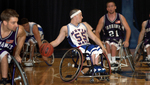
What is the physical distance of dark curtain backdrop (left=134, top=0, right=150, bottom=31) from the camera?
993 cm

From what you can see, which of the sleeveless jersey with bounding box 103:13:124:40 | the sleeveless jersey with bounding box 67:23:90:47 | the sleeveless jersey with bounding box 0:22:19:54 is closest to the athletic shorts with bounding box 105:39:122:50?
the sleeveless jersey with bounding box 103:13:124:40

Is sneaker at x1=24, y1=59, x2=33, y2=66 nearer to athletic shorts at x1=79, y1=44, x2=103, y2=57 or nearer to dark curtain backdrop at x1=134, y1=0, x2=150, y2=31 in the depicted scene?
athletic shorts at x1=79, y1=44, x2=103, y2=57

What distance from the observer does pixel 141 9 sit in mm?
9969

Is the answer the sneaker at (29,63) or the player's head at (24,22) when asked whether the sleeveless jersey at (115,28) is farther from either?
the sneaker at (29,63)

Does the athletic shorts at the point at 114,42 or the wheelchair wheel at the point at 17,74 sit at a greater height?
the athletic shorts at the point at 114,42

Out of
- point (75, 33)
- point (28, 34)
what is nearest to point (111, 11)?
point (75, 33)

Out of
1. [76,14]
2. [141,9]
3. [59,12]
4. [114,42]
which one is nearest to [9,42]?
[76,14]

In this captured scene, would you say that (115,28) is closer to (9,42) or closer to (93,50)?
(93,50)

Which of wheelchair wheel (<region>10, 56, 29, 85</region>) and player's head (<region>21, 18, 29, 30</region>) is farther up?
player's head (<region>21, 18, 29, 30</region>)

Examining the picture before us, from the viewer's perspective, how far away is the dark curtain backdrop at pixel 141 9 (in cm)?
993

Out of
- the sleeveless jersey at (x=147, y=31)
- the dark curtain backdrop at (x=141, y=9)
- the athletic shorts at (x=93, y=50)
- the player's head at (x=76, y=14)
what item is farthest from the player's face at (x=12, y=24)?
the dark curtain backdrop at (x=141, y=9)

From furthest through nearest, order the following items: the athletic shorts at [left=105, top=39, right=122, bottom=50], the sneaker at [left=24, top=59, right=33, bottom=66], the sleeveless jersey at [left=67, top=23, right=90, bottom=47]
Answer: the sneaker at [left=24, top=59, right=33, bottom=66] < the athletic shorts at [left=105, top=39, right=122, bottom=50] < the sleeveless jersey at [left=67, top=23, right=90, bottom=47]

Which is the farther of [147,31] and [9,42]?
[147,31]

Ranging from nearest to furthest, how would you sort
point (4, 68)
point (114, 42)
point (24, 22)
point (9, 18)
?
point (4, 68)
point (9, 18)
point (114, 42)
point (24, 22)
